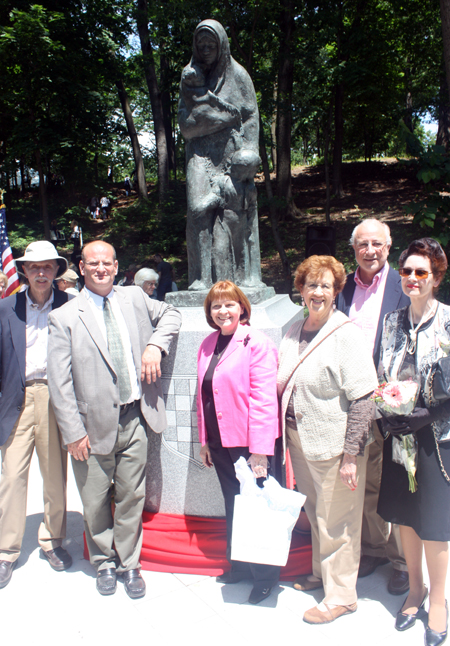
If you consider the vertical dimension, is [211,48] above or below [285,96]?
below

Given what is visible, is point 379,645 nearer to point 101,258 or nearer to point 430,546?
point 430,546

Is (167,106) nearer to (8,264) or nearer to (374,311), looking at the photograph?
(8,264)

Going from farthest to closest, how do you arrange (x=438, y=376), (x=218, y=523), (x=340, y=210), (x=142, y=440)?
(x=340, y=210), (x=218, y=523), (x=142, y=440), (x=438, y=376)

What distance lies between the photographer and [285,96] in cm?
1211

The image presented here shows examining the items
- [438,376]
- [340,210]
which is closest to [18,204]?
[340,210]

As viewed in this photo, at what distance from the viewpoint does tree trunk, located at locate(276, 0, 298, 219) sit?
11.6 meters

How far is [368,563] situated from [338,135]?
17.2 metres

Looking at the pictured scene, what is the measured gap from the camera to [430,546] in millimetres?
2432

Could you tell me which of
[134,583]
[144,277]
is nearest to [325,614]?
[134,583]

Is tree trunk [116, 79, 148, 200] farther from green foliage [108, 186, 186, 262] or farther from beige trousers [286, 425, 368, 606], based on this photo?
beige trousers [286, 425, 368, 606]

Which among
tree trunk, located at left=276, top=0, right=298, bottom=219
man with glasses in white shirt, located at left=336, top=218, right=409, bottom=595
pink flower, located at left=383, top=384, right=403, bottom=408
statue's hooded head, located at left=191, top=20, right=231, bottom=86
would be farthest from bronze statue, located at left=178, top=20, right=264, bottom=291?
tree trunk, located at left=276, top=0, right=298, bottom=219

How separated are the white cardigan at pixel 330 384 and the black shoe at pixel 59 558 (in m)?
1.91

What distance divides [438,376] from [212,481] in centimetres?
188

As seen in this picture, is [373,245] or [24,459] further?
[24,459]
